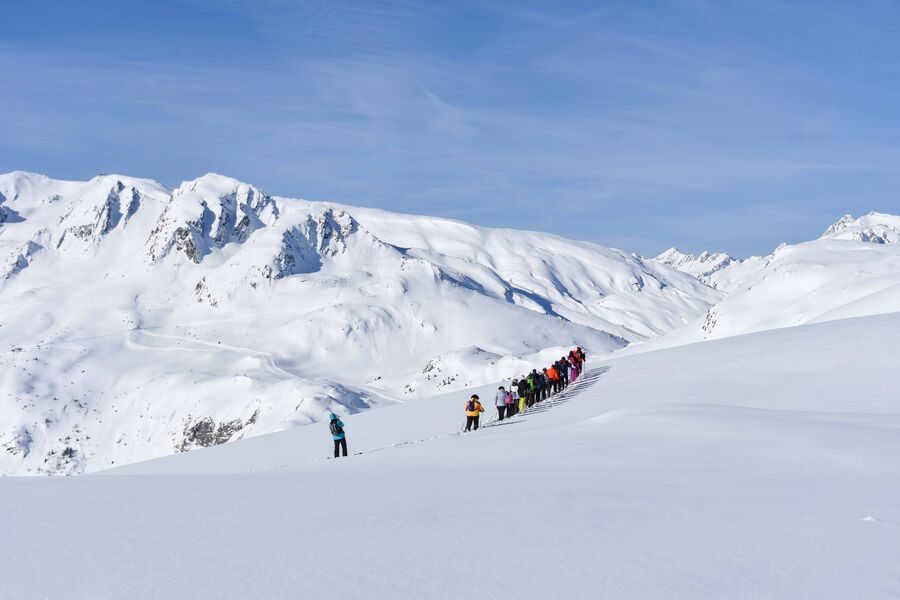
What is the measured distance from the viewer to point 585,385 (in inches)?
1308

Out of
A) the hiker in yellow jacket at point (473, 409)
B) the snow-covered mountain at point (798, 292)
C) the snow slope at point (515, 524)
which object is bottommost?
the snow slope at point (515, 524)

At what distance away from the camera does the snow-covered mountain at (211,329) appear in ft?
315

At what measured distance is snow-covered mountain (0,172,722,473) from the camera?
96163mm

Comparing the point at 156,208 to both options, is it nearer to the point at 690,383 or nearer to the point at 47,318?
the point at 47,318

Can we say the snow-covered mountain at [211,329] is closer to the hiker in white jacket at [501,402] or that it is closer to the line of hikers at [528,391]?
the line of hikers at [528,391]

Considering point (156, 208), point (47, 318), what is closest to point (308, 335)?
point (47, 318)

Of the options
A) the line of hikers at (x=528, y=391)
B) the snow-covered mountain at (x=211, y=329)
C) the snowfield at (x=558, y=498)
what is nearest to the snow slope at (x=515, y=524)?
the snowfield at (x=558, y=498)

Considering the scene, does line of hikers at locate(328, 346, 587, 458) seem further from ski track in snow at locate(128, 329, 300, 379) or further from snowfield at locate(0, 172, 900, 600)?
ski track in snow at locate(128, 329, 300, 379)

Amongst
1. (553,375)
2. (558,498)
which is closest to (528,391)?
(553,375)

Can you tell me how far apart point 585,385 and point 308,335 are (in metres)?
99.2

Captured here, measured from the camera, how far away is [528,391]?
3033 cm

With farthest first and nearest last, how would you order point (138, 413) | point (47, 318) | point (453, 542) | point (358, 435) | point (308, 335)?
1. point (47, 318)
2. point (308, 335)
3. point (138, 413)
4. point (358, 435)
5. point (453, 542)

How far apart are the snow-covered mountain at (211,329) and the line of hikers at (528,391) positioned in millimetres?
46590

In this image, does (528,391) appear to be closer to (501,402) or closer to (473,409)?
(501,402)
